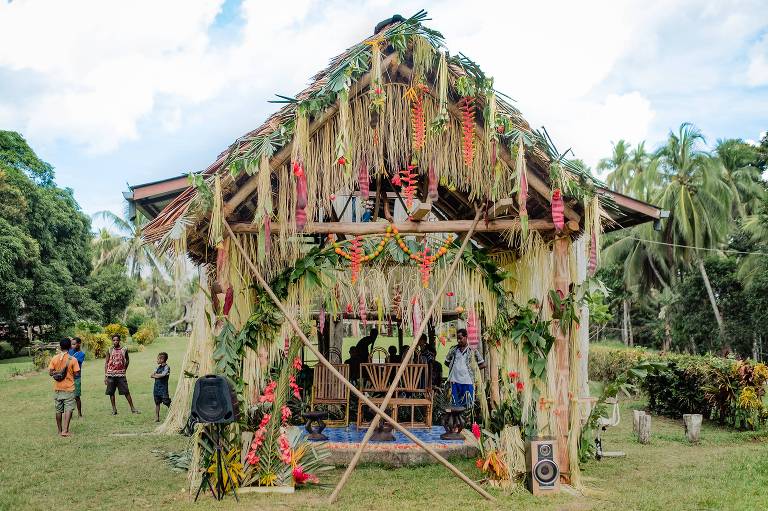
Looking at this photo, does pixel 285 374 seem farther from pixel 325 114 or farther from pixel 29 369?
pixel 29 369

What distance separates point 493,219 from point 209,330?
2951mm

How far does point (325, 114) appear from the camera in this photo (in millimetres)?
5926

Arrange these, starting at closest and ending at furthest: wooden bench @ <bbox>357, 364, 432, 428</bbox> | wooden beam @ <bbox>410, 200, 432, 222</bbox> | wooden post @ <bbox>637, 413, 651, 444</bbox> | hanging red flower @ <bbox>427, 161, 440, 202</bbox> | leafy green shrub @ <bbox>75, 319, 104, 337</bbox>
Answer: wooden beam @ <bbox>410, 200, 432, 222</bbox> → hanging red flower @ <bbox>427, 161, 440, 202</bbox> → wooden bench @ <bbox>357, 364, 432, 428</bbox> → wooden post @ <bbox>637, 413, 651, 444</bbox> → leafy green shrub @ <bbox>75, 319, 104, 337</bbox>

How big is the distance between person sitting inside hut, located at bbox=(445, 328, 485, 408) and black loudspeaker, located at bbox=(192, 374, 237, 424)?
379 centimetres

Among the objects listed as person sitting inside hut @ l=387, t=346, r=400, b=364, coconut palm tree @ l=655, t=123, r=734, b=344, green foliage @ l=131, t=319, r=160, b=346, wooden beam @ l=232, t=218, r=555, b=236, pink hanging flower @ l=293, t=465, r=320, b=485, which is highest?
coconut palm tree @ l=655, t=123, r=734, b=344

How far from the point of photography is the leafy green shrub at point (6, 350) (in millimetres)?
24455

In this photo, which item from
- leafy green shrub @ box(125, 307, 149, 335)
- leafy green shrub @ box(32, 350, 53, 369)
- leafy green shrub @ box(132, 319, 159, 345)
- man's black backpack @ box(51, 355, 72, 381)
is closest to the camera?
man's black backpack @ box(51, 355, 72, 381)

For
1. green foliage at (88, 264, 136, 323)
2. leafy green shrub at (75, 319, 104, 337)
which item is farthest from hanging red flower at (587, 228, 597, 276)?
green foliage at (88, 264, 136, 323)

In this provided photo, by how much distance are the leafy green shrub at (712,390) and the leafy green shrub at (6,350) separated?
2301 centimetres

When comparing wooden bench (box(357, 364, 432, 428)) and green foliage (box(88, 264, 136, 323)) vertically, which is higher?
green foliage (box(88, 264, 136, 323))

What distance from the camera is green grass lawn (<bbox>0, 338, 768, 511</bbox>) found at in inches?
214

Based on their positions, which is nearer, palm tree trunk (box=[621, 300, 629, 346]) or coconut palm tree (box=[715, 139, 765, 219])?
coconut palm tree (box=[715, 139, 765, 219])

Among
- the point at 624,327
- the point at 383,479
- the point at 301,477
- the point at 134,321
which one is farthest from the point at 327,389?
the point at 624,327

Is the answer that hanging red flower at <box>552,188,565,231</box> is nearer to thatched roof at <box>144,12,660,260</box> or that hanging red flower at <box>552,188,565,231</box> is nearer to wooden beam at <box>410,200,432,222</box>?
thatched roof at <box>144,12,660,260</box>
